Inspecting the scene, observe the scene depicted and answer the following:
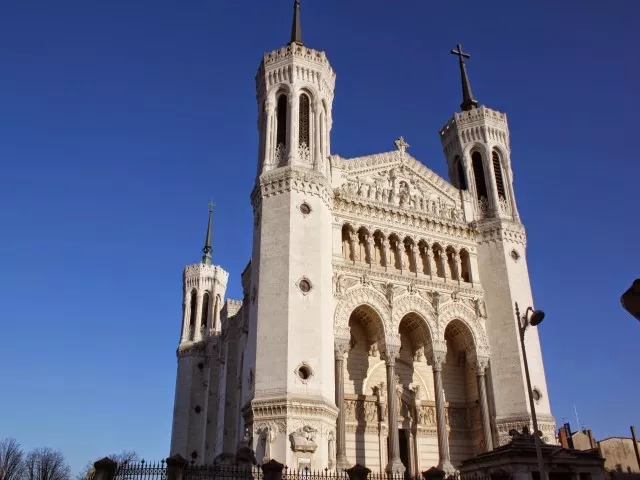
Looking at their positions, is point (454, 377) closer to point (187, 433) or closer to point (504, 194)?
point (504, 194)

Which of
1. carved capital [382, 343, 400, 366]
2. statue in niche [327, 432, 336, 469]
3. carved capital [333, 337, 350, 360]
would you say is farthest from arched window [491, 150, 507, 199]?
statue in niche [327, 432, 336, 469]

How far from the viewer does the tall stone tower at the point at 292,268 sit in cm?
2362

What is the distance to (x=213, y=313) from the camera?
50.6 metres

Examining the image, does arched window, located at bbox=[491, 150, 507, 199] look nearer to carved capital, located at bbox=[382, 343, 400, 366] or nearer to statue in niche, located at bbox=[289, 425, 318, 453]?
carved capital, located at bbox=[382, 343, 400, 366]

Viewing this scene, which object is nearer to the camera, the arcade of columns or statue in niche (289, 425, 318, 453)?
statue in niche (289, 425, 318, 453)

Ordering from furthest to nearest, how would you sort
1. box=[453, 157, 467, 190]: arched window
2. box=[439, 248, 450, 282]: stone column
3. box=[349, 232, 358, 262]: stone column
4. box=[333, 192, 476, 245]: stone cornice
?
1. box=[453, 157, 467, 190]: arched window
2. box=[439, 248, 450, 282]: stone column
3. box=[333, 192, 476, 245]: stone cornice
4. box=[349, 232, 358, 262]: stone column

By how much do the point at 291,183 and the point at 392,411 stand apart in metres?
11.7

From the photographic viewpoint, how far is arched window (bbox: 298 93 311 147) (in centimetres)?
3032

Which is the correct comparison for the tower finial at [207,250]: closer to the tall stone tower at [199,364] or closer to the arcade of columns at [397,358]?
the tall stone tower at [199,364]

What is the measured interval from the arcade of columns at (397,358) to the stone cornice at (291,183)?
213 inches

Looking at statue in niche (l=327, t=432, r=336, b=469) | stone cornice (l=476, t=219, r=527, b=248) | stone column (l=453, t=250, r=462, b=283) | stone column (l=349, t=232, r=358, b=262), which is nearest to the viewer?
statue in niche (l=327, t=432, r=336, b=469)

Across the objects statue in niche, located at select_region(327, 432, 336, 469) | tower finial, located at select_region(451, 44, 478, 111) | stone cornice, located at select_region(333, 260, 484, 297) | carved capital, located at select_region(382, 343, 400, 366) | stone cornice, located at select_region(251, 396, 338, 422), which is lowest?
statue in niche, located at select_region(327, 432, 336, 469)

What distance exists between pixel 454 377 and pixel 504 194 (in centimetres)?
1141

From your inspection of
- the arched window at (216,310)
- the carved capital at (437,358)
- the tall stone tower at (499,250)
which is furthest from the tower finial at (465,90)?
the arched window at (216,310)
